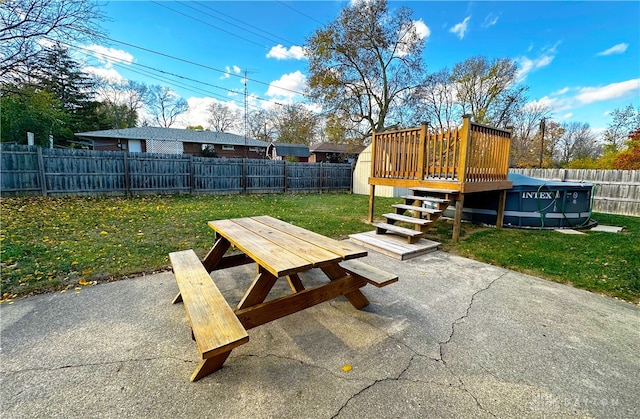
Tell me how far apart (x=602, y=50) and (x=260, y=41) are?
53.3 feet

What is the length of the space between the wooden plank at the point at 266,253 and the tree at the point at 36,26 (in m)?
9.56

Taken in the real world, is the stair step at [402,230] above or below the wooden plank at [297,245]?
below

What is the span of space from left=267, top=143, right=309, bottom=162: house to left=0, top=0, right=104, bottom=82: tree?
1934cm

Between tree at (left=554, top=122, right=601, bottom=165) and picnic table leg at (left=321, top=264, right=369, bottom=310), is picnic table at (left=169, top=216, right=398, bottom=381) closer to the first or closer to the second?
picnic table leg at (left=321, top=264, right=369, bottom=310)

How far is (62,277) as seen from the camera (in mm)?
2889

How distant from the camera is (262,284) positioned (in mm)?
1824

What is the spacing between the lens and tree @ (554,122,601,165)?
2580 centimetres

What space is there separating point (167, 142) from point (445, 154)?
20.5 metres

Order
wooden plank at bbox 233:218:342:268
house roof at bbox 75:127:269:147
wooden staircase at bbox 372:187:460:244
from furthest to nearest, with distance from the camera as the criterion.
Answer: house roof at bbox 75:127:269:147 → wooden staircase at bbox 372:187:460:244 → wooden plank at bbox 233:218:342:268

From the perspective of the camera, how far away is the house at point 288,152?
2789cm

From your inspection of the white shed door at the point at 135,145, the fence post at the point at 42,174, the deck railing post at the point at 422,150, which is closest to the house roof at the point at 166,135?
the white shed door at the point at 135,145

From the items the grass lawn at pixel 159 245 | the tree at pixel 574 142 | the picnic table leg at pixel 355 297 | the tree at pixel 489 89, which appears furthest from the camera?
the tree at pixel 574 142

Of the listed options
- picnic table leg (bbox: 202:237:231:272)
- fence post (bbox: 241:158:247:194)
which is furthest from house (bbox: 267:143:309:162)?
picnic table leg (bbox: 202:237:231:272)

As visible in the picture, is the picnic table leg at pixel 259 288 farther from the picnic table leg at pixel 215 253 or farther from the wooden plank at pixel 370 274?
the picnic table leg at pixel 215 253
